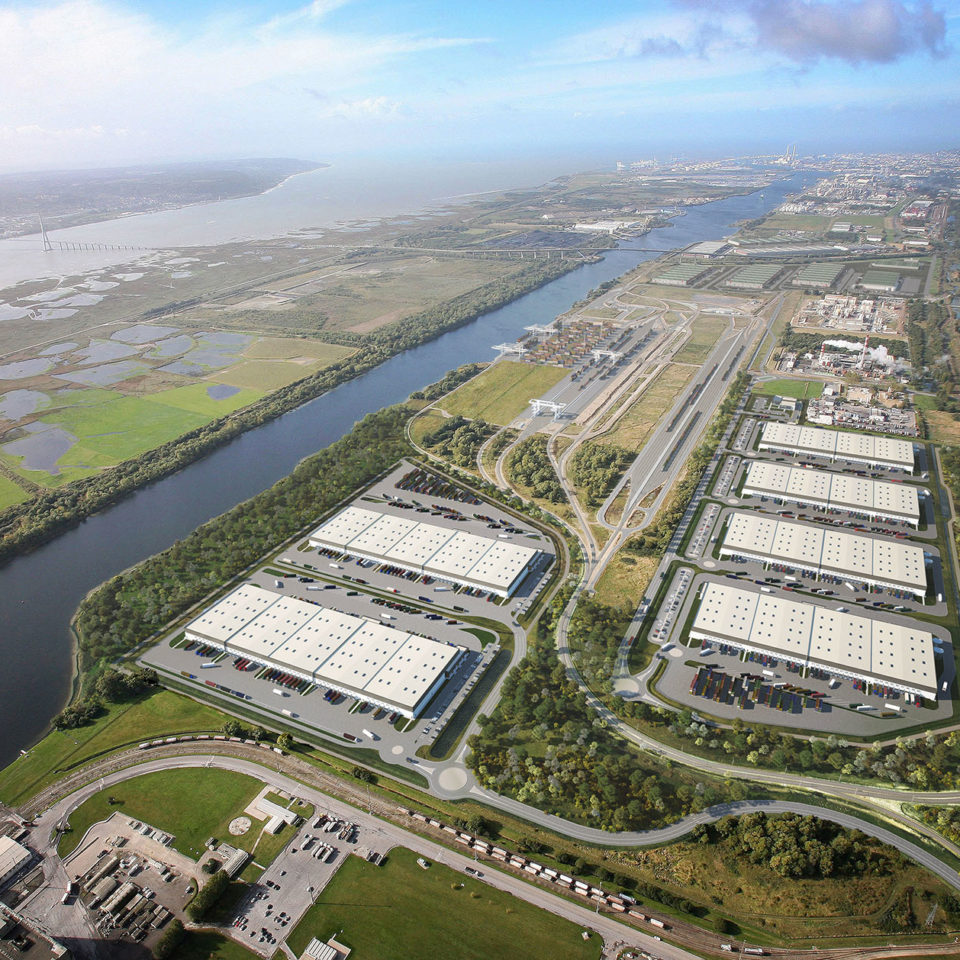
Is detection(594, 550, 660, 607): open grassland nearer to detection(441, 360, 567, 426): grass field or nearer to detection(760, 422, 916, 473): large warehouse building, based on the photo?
detection(760, 422, 916, 473): large warehouse building

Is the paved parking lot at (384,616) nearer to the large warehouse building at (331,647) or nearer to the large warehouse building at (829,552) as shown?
the large warehouse building at (331,647)

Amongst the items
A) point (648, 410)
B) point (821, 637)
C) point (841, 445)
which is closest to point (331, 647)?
point (821, 637)

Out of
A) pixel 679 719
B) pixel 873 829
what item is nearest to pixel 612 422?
pixel 679 719

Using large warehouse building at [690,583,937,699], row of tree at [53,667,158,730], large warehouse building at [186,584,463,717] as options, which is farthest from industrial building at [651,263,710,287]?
row of tree at [53,667,158,730]

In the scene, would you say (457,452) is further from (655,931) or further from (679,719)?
(655,931)

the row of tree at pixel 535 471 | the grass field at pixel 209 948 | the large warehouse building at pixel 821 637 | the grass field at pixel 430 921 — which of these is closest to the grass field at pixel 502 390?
the row of tree at pixel 535 471

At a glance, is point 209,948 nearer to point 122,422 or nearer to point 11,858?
point 11,858
